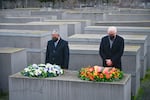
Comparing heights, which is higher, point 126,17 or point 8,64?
point 126,17

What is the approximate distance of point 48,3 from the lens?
73.9m

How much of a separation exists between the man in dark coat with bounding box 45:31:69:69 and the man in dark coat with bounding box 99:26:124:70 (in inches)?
38.8

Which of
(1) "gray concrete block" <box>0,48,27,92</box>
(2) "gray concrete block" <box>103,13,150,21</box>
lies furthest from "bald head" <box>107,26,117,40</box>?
(2) "gray concrete block" <box>103,13,150,21</box>

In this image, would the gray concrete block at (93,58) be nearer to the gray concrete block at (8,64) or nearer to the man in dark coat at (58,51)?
the man in dark coat at (58,51)

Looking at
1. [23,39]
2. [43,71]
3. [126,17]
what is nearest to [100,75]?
[43,71]

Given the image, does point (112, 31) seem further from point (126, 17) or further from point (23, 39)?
point (126, 17)

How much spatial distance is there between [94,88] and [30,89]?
1550 mm

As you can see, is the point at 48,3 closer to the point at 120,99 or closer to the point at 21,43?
Answer: the point at 21,43

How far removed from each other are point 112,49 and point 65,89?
6.74 feet

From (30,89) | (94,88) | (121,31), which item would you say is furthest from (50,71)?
(121,31)

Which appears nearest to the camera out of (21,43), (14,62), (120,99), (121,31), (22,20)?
(120,99)

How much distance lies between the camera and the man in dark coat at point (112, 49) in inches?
381

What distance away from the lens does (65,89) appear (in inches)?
330

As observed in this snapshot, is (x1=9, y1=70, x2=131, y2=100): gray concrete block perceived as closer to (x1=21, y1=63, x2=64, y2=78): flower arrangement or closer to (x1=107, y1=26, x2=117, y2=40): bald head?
(x1=21, y1=63, x2=64, y2=78): flower arrangement
